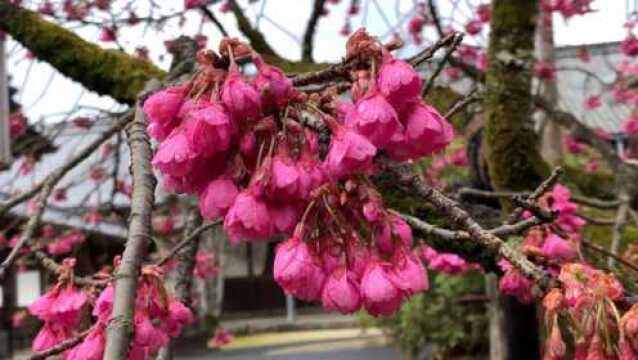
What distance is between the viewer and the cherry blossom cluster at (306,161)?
962 mm

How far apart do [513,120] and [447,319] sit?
22.0ft

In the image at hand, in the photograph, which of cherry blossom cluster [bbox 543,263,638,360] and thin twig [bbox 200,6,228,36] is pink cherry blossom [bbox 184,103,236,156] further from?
thin twig [bbox 200,6,228,36]

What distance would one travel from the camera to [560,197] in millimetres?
2424

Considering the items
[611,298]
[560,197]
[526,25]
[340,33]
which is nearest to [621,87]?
[340,33]

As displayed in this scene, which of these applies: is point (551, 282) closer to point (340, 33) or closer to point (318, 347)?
point (340, 33)

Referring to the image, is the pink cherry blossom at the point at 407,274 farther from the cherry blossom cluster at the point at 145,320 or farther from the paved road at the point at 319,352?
the paved road at the point at 319,352

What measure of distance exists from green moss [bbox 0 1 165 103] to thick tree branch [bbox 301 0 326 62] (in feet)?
3.47

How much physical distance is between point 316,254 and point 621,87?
6.27m

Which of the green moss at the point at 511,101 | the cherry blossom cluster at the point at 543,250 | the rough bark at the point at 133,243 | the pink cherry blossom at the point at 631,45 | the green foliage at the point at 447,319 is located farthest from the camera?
the green foliage at the point at 447,319

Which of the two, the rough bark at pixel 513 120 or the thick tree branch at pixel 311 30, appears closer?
the rough bark at pixel 513 120

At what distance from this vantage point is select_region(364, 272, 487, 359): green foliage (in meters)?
9.62

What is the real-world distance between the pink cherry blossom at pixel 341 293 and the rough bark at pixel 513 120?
93.8 inches

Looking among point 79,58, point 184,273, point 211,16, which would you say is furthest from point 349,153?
point 211,16

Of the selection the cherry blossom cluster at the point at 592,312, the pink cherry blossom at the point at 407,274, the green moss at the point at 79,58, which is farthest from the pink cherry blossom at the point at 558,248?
the green moss at the point at 79,58
